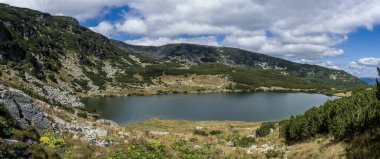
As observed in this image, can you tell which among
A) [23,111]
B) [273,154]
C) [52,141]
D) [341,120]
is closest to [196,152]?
[273,154]

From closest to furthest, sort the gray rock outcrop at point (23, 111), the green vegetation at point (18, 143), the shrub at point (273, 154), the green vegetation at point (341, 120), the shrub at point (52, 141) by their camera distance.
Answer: the green vegetation at point (18, 143) → the shrub at point (52, 141) → the gray rock outcrop at point (23, 111) → the green vegetation at point (341, 120) → the shrub at point (273, 154)

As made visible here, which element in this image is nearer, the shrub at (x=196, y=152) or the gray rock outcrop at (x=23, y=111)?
the gray rock outcrop at (x=23, y=111)

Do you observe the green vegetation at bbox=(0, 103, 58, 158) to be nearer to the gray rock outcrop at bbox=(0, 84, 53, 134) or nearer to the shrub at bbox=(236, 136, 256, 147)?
the gray rock outcrop at bbox=(0, 84, 53, 134)

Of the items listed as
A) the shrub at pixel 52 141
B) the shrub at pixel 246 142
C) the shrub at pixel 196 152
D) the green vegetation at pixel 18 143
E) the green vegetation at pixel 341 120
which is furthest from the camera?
the shrub at pixel 246 142

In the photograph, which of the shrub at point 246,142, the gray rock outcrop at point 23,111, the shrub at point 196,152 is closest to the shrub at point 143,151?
the shrub at point 196,152

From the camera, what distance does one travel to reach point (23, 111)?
25109mm

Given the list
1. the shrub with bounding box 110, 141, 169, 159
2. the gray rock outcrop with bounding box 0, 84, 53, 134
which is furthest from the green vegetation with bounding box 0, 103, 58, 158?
the shrub with bounding box 110, 141, 169, 159

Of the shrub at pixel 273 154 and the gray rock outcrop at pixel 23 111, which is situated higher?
the gray rock outcrop at pixel 23 111

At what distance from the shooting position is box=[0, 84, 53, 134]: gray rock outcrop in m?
24.0

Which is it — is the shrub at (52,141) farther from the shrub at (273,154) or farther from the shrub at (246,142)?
the shrub at (246,142)

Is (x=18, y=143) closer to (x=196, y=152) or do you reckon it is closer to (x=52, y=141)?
(x=52, y=141)

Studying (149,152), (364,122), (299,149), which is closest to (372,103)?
(364,122)

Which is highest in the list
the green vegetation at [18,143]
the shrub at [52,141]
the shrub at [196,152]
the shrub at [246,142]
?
the green vegetation at [18,143]

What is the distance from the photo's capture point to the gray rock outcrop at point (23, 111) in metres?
24.0
